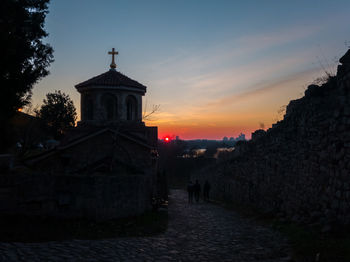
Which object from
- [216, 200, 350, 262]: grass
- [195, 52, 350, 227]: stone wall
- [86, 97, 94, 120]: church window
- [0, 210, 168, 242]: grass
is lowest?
[0, 210, 168, 242]: grass

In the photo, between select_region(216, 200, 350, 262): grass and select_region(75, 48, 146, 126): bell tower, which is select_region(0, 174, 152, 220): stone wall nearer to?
select_region(216, 200, 350, 262): grass

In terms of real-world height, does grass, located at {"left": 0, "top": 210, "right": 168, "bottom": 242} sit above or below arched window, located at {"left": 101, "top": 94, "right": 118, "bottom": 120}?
below

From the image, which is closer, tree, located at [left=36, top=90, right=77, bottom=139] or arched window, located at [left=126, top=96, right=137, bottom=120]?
arched window, located at [left=126, top=96, right=137, bottom=120]

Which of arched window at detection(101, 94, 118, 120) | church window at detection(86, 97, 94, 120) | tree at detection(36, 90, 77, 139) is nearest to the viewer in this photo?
arched window at detection(101, 94, 118, 120)

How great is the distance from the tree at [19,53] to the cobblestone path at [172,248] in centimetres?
884

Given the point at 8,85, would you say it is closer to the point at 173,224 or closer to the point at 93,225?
the point at 93,225

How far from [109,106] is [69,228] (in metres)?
11.8

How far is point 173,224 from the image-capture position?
386 inches

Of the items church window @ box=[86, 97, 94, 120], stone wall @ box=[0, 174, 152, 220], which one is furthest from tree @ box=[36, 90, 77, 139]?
stone wall @ box=[0, 174, 152, 220]

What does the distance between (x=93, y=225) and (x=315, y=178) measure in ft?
21.2

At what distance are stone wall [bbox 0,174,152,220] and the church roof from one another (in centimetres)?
1000

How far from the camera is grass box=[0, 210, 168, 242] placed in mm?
7091

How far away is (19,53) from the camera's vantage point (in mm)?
12828

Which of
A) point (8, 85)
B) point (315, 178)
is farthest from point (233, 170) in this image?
point (8, 85)
